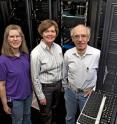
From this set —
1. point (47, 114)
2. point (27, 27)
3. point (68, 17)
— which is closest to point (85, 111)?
point (47, 114)

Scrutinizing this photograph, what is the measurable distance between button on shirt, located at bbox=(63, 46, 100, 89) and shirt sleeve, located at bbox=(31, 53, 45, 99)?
10.3 inches

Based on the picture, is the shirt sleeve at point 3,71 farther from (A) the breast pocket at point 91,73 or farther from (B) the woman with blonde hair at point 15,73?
(A) the breast pocket at point 91,73

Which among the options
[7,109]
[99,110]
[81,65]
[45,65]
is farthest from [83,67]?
[7,109]

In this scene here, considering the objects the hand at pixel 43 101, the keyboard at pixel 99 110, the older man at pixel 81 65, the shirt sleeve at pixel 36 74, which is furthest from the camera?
the hand at pixel 43 101

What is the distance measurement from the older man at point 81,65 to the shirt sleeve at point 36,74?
0.26m

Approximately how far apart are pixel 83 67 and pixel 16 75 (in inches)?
22.8

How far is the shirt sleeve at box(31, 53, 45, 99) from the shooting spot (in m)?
1.76

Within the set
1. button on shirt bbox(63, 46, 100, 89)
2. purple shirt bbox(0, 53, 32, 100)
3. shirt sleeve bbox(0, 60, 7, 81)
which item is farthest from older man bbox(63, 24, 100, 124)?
shirt sleeve bbox(0, 60, 7, 81)

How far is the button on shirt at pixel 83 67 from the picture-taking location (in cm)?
167

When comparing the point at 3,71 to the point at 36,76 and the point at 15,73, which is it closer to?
the point at 15,73

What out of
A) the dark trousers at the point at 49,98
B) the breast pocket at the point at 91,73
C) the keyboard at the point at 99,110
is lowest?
the dark trousers at the point at 49,98

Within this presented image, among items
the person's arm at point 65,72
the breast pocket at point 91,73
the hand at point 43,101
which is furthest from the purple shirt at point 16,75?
the breast pocket at point 91,73

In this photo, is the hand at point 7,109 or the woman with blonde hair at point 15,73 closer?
the woman with blonde hair at point 15,73

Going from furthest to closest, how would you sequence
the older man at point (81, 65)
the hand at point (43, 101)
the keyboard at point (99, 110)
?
the hand at point (43, 101) → the older man at point (81, 65) → the keyboard at point (99, 110)
